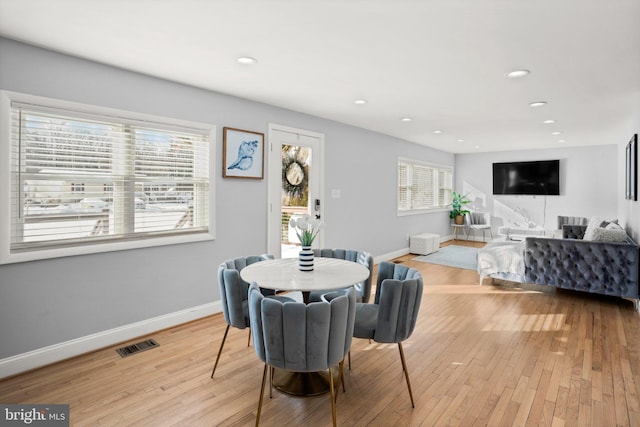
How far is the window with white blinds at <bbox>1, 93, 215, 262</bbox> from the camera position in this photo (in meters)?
2.55

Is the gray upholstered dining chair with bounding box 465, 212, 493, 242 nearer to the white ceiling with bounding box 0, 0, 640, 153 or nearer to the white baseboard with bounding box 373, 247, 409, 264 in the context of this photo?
the white baseboard with bounding box 373, 247, 409, 264

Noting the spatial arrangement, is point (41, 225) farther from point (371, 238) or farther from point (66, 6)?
point (371, 238)

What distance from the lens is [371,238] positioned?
6.13 meters

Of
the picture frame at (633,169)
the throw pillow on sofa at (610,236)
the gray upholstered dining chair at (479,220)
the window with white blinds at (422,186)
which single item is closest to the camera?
the throw pillow on sofa at (610,236)

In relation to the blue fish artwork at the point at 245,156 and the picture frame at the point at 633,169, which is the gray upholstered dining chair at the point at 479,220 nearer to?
the picture frame at the point at 633,169

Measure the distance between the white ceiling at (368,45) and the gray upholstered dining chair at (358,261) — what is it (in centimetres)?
155

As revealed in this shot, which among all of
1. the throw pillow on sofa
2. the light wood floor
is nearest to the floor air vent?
the light wood floor

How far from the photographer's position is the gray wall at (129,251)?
2.55 meters

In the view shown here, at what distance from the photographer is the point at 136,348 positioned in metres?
2.96

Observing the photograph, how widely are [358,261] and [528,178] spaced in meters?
7.03

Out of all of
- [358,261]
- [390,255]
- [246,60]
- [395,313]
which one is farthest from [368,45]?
[390,255]

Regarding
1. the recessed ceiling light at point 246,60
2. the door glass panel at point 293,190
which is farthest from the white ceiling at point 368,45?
the door glass panel at point 293,190

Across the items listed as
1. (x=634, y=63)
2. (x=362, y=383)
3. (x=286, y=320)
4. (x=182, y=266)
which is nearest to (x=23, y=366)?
(x=182, y=266)

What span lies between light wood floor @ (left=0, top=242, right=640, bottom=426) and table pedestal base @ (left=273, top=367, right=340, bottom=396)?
7 centimetres
